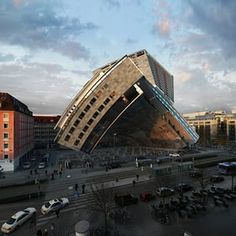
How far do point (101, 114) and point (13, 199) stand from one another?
38652 mm

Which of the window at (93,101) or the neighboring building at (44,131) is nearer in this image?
the window at (93,101)

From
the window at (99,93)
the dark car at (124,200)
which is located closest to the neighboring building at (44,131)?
the window at (99,93)

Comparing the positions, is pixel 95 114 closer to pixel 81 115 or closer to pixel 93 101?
pixel 93 101

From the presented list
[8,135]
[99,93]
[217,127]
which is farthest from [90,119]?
[217,127]

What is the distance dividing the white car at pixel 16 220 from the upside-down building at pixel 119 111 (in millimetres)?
42912

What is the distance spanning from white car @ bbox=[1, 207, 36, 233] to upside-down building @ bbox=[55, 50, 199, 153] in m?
42.9

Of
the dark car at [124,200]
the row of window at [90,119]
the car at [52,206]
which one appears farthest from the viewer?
the row of window at [90,119]

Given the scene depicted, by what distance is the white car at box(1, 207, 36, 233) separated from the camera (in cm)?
2402

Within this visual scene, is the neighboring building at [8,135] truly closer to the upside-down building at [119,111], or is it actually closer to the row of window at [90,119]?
the row of window at [90,119]

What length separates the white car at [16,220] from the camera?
945 inches

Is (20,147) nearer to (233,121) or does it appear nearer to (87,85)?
(87,85)

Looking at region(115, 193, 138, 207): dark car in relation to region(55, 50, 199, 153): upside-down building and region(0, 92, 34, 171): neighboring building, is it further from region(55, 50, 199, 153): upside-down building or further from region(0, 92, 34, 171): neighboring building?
region(55, 50, 199, 153): upside-down building

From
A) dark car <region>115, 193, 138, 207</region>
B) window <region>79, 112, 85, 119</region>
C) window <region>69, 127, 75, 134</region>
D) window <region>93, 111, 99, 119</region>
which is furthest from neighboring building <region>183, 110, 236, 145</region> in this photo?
dark car <region>115, 193, 138, 207</region>

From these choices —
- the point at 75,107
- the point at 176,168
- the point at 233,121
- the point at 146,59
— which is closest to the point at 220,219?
the point at 176,168
